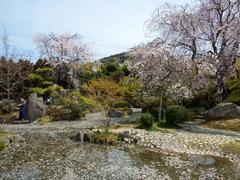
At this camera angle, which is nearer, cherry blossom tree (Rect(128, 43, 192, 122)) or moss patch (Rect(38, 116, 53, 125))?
→ cherry blossom tree (Rect(128, 43, 192, 122))

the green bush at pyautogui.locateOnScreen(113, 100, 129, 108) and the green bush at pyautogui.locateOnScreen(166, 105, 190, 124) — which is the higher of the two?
the green bush at pyautogui.locateOnScreen(113, 100, 129, 108)

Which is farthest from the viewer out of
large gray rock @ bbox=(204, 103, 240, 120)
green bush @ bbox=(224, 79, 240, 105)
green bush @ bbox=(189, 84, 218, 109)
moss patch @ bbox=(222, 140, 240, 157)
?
green bush @ bbox=(189, 84, 218, 109)

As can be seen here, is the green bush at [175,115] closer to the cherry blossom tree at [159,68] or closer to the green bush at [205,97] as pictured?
the cherry blossom tree at [159,68]

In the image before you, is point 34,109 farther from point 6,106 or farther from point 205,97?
point 205,97

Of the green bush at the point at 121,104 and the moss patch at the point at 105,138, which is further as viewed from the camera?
the green bush at the point at 121,104

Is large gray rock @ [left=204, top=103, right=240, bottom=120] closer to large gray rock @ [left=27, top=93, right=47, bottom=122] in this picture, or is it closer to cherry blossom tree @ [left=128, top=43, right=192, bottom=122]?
cherry blossom tree @ [left=128, top=43, right=192, bottom=122]

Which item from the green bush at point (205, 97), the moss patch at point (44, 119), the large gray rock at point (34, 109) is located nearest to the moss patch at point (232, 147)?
the green bush at point (205, 97)

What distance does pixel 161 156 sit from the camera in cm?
1428

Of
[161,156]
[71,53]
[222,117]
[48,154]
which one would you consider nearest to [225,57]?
[222,117]

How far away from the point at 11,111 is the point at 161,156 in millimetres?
16759

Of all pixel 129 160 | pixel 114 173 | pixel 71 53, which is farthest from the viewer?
pixel 71 53

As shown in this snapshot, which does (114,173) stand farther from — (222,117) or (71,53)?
(71,53)

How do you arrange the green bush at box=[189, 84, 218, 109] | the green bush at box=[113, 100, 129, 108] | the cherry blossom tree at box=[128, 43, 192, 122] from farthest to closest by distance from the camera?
1. the green bush at box=[113, 100, 129, 108]
2. the green bush at box=[189, 84, 218, 109]
3. the cherry blossom tree at box=[128, 43, 192, 122]

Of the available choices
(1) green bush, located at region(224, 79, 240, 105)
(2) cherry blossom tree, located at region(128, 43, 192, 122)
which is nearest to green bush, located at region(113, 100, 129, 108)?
(2) cherry blossom tree, located at region(128, 43, 192, 122)
